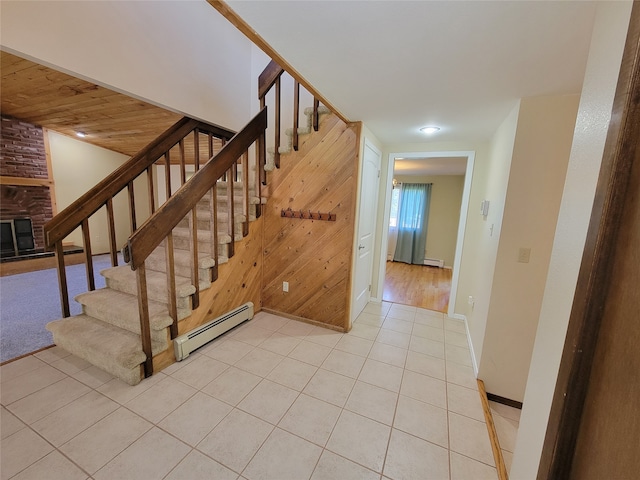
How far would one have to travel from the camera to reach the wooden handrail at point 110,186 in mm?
2049

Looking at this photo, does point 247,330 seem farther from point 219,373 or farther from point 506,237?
point 506,237

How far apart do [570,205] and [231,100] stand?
3.70 metres

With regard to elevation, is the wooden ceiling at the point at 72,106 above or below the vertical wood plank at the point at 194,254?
above

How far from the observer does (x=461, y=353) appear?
2408 millimetres

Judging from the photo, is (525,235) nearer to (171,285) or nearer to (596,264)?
(596,264)

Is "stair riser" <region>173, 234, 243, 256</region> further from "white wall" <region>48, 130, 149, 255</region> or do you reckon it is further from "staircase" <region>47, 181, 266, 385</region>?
"white wall" <region>48, 130, 149, 255</region>

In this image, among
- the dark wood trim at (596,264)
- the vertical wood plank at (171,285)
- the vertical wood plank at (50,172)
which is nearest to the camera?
the dark wood trim at (596,264)

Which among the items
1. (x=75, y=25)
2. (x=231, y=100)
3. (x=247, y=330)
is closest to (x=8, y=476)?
(x=247, y=330)

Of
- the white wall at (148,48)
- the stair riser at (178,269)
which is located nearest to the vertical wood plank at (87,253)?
the stair riser at (178,269)

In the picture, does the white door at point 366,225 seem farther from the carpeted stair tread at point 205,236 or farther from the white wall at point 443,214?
the white wall at point 443,214

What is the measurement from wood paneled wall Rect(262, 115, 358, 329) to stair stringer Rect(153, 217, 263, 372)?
0.14m

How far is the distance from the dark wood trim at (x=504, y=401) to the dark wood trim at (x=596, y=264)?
1456 millimetres

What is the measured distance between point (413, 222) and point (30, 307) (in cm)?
681

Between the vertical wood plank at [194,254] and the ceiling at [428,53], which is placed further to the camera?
the vertical wood plank at [194,254]
